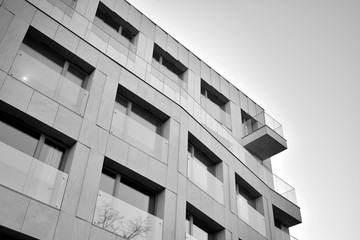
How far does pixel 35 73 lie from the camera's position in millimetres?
13000

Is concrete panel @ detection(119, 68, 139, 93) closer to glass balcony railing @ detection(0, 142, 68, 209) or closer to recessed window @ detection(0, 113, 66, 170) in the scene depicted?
recessed window @ detection(0, 113, 66, 170)

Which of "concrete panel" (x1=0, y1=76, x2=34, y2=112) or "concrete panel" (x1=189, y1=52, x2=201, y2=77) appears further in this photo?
"concrete panel" (x1=189, y1=52, x2=201, y2=77)

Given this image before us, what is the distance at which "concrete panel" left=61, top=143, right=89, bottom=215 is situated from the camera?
11188 millimetres

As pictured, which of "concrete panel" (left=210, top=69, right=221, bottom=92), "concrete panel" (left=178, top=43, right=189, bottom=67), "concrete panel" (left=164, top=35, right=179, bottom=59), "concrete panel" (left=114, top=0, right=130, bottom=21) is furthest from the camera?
"concrete panel" (left=210, top=69, right=221, bottom=92)

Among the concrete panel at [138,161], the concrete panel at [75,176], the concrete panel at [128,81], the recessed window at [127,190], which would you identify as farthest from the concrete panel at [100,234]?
the concrete panel at [128,81]

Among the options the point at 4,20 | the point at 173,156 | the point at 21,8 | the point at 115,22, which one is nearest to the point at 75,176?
the point at 173,156

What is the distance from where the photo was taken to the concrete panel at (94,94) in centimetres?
1368

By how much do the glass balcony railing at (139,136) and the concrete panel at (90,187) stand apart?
5.37 feet

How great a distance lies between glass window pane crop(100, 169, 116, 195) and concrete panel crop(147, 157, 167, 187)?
134cm

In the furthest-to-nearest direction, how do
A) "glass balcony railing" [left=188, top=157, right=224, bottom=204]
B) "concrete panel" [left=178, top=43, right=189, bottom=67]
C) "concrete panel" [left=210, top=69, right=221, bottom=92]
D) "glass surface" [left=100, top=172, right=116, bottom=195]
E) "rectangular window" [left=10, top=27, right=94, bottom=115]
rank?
"concrete panel" [left=210, top=69, right=221, bottom=92]
"concrete panel" [left=178, top=43, right=189, bottom=67]
"glass balcony railing" [left=188, top=157, right=224, bottom=204]
"glass surface" [left=100, top=172, right=116, bottom=195]
"rectangular window" [left=10, top=27, right=94, bottom=115]

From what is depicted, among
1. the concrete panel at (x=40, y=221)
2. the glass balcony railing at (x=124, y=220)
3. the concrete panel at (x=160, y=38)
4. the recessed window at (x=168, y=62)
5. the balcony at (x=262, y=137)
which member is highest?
the concrete panel at (x=160, y=38)

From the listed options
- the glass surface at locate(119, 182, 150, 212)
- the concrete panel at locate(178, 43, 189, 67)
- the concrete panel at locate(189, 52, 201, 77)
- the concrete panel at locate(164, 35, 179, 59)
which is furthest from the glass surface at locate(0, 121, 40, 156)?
the concrete panel at locate(189, 52, 201, 77)

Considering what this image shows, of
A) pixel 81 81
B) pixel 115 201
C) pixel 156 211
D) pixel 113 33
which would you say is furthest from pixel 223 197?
pixel 113 33

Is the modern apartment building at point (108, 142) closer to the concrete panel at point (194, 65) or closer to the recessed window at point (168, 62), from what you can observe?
the recessed window at point (168, 62)
